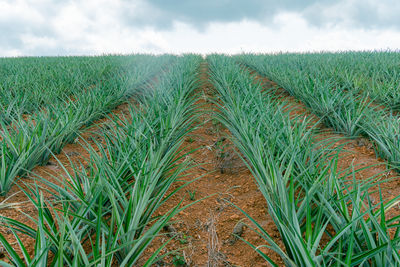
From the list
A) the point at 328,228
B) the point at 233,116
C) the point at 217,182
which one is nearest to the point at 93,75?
the point at 233,116

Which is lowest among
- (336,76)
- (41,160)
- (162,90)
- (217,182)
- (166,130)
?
(217,182)

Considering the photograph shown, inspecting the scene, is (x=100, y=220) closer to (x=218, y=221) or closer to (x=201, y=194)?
(x=218, y=221)

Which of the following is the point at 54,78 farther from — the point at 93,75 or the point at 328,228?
the point at 328,228

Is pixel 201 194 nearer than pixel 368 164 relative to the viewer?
Yes

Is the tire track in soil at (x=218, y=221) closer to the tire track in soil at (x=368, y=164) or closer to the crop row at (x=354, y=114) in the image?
the tire track in soil at (x=368, y=164)

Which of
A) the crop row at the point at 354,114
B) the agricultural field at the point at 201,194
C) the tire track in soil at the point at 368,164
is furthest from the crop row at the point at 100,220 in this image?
the crop row at the point at 354,114

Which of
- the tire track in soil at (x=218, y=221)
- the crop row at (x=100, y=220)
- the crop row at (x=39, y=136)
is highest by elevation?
the crop row at (x=39, y=136)

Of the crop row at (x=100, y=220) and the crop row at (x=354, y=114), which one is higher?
the crop row at (x=354, y=114)

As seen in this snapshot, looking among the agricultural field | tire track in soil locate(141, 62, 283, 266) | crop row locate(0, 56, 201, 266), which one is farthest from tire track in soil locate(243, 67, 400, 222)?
crop row locate(0, 56, 201, 266)

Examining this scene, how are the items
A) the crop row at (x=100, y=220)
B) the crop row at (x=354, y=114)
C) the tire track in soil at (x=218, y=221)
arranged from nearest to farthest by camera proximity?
the crop row at (x=100, y=220) < the tire track in soil at (x=218, y=221) < the crop row at (x=354, y=114)

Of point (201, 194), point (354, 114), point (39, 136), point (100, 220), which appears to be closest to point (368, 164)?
point (354, 114)

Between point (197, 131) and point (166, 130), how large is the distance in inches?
37.7

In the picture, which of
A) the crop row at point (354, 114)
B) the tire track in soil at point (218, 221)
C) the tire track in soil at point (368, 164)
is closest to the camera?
the tire track in soil at point (218, 221)

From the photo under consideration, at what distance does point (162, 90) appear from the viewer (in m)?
3.51
